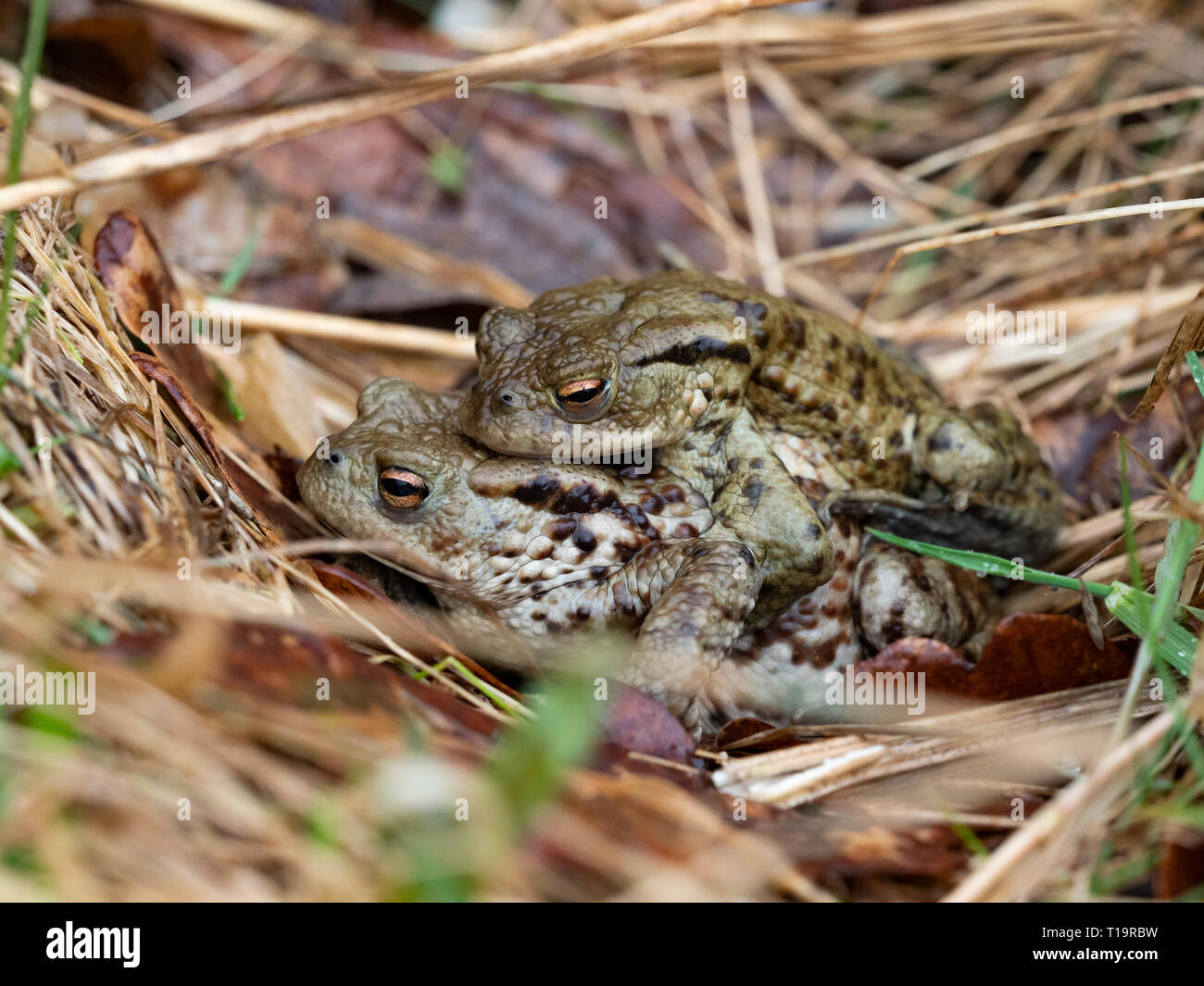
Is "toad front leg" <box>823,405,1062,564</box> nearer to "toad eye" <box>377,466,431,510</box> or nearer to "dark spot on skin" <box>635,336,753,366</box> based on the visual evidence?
"dark spot on skin" <box>635,336,753,366</box>

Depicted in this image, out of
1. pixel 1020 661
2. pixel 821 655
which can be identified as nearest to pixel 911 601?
pixel 821 655

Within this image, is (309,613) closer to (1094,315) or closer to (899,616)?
(899,616)

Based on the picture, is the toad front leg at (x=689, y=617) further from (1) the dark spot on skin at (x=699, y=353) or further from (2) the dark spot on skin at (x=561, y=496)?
(1) the dark spot on skin at (x=699, y=353)

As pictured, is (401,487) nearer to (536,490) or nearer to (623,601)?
(536,490)

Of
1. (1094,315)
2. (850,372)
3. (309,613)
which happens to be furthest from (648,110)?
(309,613)

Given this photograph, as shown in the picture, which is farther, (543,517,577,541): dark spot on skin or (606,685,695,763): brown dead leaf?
(543,517,577,541): dark spot on skin

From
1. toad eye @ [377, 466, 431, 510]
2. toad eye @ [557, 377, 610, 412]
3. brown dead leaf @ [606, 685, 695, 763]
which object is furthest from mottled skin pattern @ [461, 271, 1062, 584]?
brown dead leaf @ [606, 685, 695, 763]
